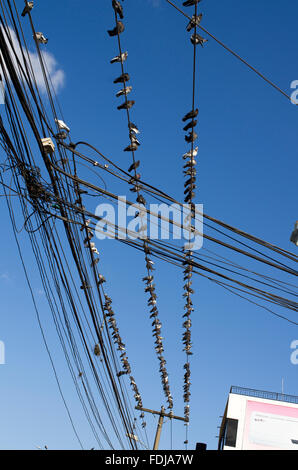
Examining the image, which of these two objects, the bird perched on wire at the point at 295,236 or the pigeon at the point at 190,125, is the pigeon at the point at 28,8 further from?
the bird perched on wire at the point at 295,236

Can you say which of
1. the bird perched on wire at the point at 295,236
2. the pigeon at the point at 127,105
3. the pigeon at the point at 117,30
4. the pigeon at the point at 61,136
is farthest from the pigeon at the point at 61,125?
the bird perched on wire at the point at 295,236

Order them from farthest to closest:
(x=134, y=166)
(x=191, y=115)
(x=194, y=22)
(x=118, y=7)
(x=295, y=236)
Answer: (x=134, y=166) < (x=191, y=115) < (x=295, y=236) < (x=194, y=22) < (x=118, y=7)

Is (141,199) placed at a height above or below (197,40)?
below

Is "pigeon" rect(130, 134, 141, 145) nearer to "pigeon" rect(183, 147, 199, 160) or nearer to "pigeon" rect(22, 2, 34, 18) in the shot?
"pigeon" rect(183, 147, 199, 160)

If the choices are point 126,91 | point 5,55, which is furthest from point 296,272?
point 5,55

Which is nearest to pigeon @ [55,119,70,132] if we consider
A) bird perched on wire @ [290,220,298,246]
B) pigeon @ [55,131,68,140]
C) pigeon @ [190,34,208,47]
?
pigeon @ [55,131,68,140]

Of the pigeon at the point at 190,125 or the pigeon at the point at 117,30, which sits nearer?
the pigeon at the point at 117,30

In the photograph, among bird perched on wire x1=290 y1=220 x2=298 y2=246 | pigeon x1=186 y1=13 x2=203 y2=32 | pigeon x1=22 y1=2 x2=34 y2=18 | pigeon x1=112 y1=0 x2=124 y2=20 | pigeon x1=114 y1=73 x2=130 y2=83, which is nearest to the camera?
pigeon x1=22 y1=2 x2=34 y2=18

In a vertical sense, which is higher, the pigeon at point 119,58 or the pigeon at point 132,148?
the pigeon at point 119,58

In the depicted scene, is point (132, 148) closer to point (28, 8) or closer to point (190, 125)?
point (190, 125)

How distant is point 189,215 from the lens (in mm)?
6332

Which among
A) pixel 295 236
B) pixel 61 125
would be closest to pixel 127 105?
pixel 61 125

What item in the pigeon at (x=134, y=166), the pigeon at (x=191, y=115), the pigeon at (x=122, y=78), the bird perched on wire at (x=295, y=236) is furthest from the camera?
the pigeon at (x=134, y=166)
